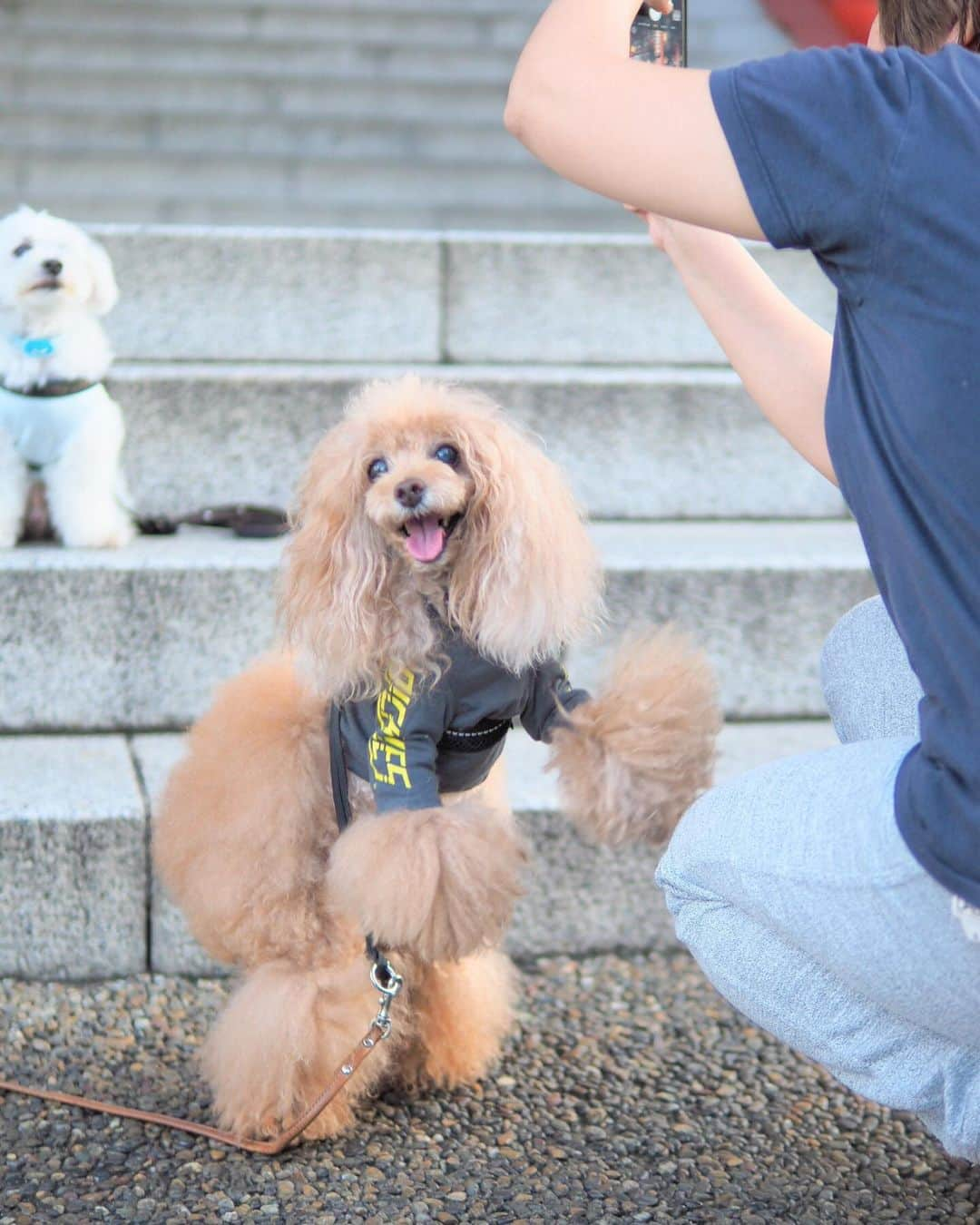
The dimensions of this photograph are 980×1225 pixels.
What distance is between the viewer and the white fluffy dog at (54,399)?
2.42m

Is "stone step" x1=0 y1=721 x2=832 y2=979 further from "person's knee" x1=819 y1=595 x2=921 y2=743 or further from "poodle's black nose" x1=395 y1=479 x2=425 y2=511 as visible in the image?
"poodle's black nose" x1=395 y1=479 x2=425 y2=511

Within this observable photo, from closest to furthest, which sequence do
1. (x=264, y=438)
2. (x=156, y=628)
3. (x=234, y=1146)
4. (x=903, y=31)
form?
A: (x=903, y=31), (x=234, y=1146), (x=156, y=628), (x=264, y=438)

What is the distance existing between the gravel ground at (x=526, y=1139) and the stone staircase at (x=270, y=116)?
3.15 metres

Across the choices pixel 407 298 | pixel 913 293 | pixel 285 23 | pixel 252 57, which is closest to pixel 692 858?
pixel 913 293

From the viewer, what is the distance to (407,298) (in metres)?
3.21

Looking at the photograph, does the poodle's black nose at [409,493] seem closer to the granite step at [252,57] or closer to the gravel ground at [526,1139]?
the gravel ground at [526,1139]

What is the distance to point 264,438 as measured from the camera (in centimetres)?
274

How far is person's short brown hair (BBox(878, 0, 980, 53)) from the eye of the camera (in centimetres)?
115

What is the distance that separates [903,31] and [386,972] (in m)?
1.07

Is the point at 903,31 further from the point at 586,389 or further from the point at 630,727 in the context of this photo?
the point at 586,389

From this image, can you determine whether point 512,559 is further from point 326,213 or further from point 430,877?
point 326,213

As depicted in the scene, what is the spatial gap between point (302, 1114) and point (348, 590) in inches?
23.7

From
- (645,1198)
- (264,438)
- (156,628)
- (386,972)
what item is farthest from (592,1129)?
(264,438)

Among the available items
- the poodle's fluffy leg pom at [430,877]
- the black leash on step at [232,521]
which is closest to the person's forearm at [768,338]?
the poodle's fluffy leg pom at [430,877]
